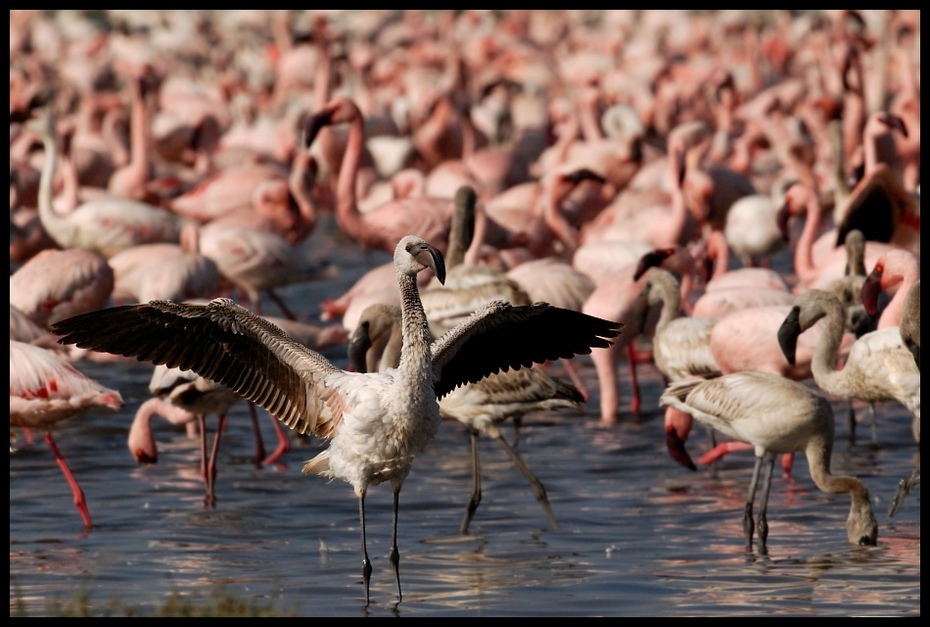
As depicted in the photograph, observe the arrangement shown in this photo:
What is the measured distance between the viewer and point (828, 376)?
23.5ft

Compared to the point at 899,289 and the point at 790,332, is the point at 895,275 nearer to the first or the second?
the point at 899,289

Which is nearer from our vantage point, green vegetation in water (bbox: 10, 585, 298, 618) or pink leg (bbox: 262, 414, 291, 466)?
green vegetation in water (bbox: 10, 585, 298, 618)

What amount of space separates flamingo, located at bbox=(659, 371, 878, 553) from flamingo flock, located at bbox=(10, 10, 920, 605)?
0.01 meters

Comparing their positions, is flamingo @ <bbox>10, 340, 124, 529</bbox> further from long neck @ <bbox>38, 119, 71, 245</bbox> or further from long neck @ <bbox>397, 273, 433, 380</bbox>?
long neck @ <bbox>38, 119, 71, 245</bbox>

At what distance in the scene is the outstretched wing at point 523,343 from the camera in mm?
5797

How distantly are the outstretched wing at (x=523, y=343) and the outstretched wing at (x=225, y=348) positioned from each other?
0.45 m

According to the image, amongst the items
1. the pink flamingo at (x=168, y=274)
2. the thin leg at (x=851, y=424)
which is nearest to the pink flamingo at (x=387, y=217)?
the pink flamingo at (x=168, y=274)

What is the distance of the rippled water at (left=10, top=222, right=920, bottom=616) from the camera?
19.1 feet

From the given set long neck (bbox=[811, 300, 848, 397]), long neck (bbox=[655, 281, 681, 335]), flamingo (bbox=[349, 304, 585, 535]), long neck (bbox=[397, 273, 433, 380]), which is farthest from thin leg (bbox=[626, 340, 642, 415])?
long neck (bbox=[397, 273, 433, 380])

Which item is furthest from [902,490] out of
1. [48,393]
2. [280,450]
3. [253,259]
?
[253,259]

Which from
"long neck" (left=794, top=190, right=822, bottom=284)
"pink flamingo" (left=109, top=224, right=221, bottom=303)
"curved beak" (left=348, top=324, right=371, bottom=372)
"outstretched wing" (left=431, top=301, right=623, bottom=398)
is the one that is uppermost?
"outstretched wing" (left=431, top=301, right=623, bottom=398)

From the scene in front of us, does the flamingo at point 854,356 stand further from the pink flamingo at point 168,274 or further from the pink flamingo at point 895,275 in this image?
the pink flamingo at point 168,274
